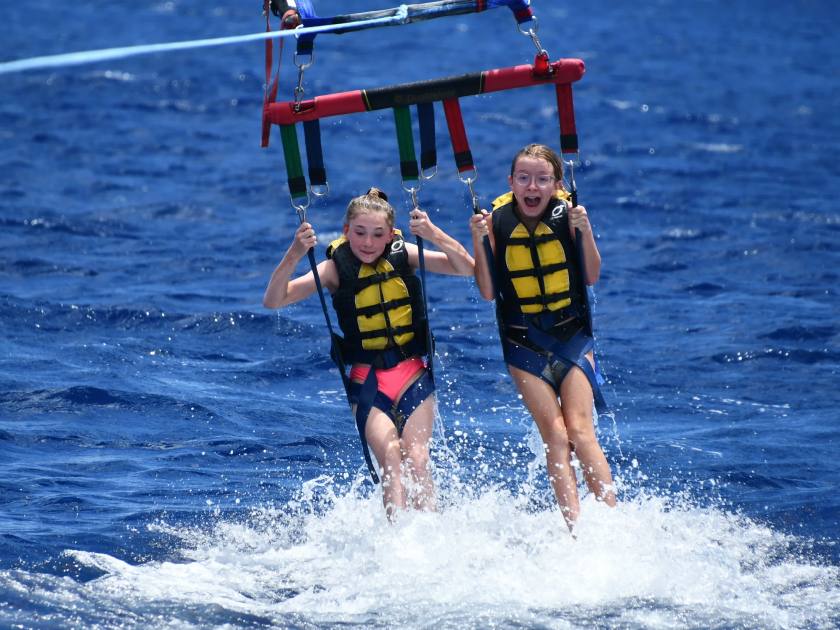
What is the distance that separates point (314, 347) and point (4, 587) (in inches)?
193

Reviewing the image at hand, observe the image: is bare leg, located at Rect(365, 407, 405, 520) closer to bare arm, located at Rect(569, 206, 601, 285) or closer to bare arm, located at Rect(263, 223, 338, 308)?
bare arm, located at Rect(263, 223, 338, 308)

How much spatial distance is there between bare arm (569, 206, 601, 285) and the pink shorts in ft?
3.39

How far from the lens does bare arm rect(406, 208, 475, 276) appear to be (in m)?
6.41

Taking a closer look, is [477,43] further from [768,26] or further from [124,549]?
[124,549]

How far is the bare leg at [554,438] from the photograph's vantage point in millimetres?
6453

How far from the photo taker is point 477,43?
33875 mm

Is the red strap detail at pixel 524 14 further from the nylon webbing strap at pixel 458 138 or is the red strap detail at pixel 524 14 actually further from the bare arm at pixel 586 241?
the bare arm at pixel 586 241

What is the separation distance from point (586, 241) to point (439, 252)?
780 mm

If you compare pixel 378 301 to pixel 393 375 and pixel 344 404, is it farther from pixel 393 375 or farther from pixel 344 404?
pixel 344 404

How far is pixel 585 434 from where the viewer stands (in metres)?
6.58

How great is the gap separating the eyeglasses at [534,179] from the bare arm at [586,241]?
0.74ft

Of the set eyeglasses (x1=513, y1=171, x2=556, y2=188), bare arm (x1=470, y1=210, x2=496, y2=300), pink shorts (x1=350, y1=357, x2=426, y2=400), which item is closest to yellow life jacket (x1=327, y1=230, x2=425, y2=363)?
pink shorts (x1=350, y1=357, x2=426, y2=400)

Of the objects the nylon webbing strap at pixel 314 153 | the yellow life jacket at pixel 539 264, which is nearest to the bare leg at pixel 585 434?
the yellow life jacket at pixel 539 264

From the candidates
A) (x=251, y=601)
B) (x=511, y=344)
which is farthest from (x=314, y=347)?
(x=251, y=601)
